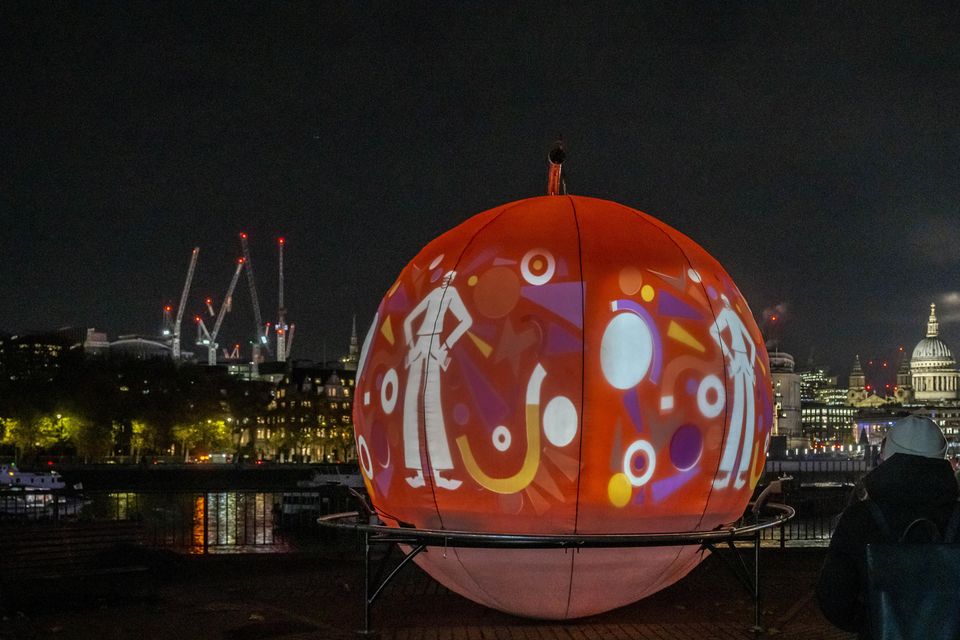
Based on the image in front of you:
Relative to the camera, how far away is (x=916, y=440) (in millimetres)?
4574

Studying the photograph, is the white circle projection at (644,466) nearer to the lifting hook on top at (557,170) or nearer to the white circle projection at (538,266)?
the white circle projection at (538,266)

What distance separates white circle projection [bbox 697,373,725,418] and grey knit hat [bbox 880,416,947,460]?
4.10m

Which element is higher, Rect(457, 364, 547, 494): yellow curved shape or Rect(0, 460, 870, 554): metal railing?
Rect(457, 364, 547, 494): yellow curved shape

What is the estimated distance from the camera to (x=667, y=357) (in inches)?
344

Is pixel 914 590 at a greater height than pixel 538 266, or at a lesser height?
lesser

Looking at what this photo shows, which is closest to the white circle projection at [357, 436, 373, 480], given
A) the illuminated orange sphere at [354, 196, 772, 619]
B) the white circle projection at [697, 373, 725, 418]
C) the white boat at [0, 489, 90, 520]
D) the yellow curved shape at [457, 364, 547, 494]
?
the illuminated orange sphere at [354, 196, 772, 619]

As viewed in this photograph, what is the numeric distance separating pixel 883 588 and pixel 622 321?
187 inches

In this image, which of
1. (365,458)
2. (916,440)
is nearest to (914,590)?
(916,440)

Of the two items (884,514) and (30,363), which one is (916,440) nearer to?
(884,514)

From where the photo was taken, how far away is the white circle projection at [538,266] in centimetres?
898

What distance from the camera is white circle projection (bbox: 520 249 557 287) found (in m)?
8.98

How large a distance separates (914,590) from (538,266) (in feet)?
17.4

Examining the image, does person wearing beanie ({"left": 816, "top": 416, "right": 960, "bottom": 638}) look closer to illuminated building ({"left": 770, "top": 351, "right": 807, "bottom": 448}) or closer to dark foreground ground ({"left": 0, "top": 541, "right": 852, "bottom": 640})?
dark foreground ground ({"left": 0, "top": 541, "right": 852, "bottom": 640})

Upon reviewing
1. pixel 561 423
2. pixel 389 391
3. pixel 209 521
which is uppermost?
pixel 389 391
